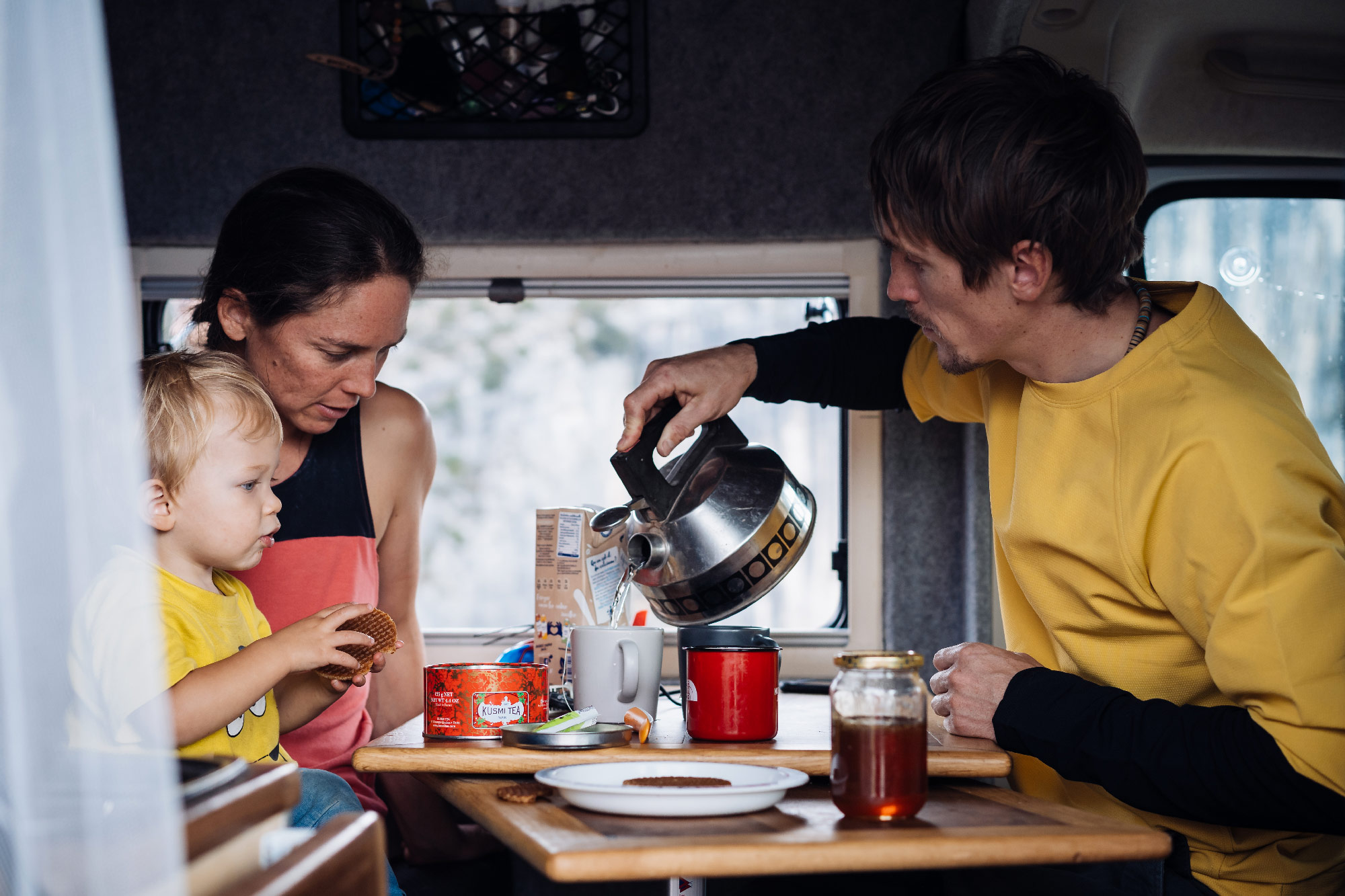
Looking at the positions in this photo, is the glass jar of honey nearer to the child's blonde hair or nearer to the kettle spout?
the kettle spout

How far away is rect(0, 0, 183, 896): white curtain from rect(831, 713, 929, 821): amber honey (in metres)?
0.46

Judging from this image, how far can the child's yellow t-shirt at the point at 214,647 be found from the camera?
1.05 meters

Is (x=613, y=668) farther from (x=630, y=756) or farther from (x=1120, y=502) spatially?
(x=1120, y=502)

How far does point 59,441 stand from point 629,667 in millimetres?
611

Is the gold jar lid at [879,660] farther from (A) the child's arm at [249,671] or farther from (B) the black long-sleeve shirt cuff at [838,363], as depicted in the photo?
(B) the black long-sleeve shirt cuff at [838,363]

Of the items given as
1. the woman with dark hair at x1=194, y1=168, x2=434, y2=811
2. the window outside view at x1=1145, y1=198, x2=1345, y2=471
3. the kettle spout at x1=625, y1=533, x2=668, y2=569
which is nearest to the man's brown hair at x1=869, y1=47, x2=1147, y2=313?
the kettle spout at x1=625, y1=533, x2=668, y2=569

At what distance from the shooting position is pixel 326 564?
4.77 ft

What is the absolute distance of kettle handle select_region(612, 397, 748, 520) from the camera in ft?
3.82

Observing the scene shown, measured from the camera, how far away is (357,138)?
1803mm

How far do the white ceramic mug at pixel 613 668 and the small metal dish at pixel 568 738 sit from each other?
0.08m

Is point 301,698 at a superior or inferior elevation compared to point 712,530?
inferior

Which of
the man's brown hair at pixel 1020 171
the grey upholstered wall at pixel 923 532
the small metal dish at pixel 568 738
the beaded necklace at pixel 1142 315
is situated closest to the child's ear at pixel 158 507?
the small metal dish at pixel 568 738

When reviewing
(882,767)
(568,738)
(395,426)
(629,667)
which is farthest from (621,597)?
(882,767)

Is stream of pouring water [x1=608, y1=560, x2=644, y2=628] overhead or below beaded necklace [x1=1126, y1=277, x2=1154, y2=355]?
→ below
